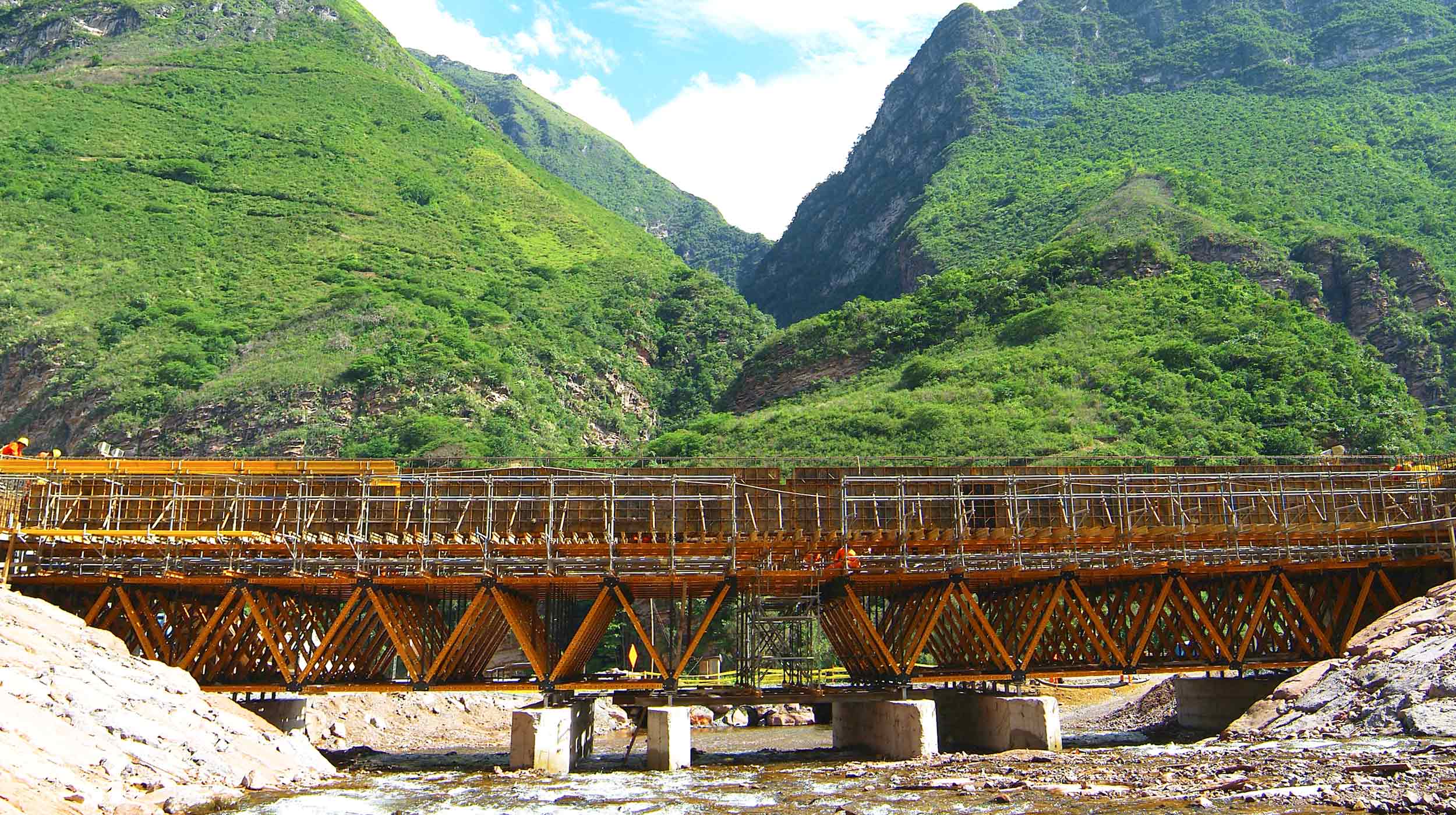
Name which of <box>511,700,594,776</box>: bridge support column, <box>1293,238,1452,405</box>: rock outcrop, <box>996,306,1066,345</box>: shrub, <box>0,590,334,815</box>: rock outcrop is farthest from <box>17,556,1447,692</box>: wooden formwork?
<box>1293,238,1452,405</box>: rock outcrop

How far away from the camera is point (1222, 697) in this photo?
35031 millimetres

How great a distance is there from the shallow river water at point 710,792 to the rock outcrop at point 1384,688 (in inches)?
63.6

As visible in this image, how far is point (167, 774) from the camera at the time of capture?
72.0 feet

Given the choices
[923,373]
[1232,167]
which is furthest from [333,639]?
[1232,167]

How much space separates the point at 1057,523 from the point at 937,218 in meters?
110

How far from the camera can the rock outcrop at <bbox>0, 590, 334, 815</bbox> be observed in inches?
763

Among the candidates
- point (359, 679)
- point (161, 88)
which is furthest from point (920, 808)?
point (161, 88)

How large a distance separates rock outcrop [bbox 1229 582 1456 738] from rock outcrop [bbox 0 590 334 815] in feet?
75.9

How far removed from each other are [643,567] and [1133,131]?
13339 centimetres

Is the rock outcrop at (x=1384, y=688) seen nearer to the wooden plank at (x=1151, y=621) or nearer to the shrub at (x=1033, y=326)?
the wooden plank at (x=1151, y=621)

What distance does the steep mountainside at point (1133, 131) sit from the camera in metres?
120

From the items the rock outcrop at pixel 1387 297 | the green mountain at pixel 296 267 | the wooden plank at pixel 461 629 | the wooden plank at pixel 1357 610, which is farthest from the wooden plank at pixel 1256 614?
the rock outcrop at pixel 1387 297

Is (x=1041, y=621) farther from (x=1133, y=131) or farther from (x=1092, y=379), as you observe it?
(x=1133, y=131)

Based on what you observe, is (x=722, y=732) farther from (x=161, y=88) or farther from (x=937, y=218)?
(x=161, y=88)
